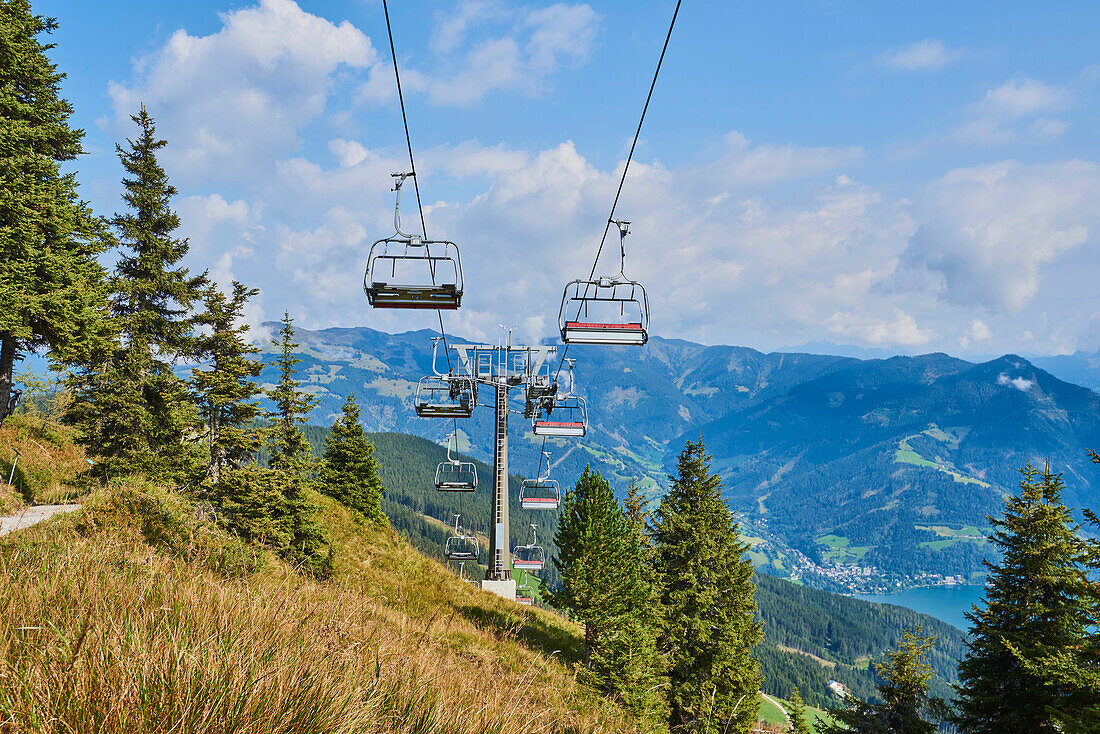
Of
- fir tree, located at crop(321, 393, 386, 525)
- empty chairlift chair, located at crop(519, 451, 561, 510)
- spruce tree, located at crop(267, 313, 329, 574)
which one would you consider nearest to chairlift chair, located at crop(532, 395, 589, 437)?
empty chairlift chair, located at crop(519, 451, 561, 510)

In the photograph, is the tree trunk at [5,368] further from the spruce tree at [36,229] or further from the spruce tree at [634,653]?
the spruce tree at [634,653]

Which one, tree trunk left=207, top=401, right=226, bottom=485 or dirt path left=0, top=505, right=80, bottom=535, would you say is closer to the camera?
dirt path left=0, top=505, right=80, bottom=535

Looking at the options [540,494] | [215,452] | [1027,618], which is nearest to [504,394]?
[540,494]

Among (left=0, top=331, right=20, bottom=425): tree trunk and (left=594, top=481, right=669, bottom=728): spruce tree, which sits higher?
(left=0, top=331, right=20, bottom=425): tree trunk

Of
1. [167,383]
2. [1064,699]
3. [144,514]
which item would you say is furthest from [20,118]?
[1064,699]

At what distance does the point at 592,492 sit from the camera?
19.7 metres

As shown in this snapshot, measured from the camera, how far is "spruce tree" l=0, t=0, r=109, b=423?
14.4 metres

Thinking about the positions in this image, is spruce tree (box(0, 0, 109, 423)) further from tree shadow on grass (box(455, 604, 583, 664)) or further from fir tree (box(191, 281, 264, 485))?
tree shadow on grass (box(455, 604, 583, 664))

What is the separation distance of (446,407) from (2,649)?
20300 millimetres

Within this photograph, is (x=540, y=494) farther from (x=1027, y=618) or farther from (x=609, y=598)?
(x=1027, y=618)

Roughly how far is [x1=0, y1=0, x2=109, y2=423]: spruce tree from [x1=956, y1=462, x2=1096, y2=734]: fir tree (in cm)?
2735

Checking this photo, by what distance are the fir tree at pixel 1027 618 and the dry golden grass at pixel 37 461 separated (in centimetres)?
2347

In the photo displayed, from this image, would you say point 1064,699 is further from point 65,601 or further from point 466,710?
point 65,601

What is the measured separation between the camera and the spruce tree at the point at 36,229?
14.4m
